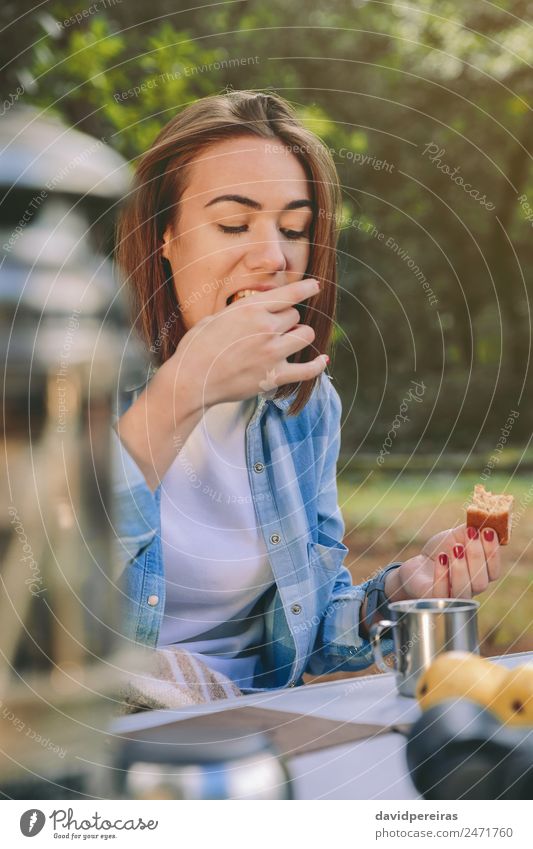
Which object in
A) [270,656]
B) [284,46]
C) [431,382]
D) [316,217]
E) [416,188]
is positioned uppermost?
[284,46]

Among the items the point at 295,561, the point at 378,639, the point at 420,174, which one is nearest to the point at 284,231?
the point at 295,561

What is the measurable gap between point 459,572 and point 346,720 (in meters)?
0.23

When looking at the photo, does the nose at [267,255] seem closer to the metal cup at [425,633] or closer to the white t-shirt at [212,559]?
the white t-shirt at [212,559]

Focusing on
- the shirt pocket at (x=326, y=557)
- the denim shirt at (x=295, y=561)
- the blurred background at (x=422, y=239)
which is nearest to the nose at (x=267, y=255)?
the denim shirt at (x=295, y=561)

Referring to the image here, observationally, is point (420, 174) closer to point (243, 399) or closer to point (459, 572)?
point (243, 399)

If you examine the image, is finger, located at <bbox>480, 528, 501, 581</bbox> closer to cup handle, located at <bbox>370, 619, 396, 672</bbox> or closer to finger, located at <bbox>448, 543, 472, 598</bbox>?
finger, located at <bbox>448, 543, 472, 598</bbox>

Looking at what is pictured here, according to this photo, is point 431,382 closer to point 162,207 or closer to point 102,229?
point 162,207

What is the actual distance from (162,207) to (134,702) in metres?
0.43

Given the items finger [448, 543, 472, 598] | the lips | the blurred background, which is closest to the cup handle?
finger [448, 543, 472, 598]

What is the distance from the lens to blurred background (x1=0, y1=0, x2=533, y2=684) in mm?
2404

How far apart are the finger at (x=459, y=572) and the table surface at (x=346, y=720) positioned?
0.27ft

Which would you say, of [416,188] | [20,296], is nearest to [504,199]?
[416,188]

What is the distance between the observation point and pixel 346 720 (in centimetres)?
55

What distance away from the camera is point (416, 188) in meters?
3.28
